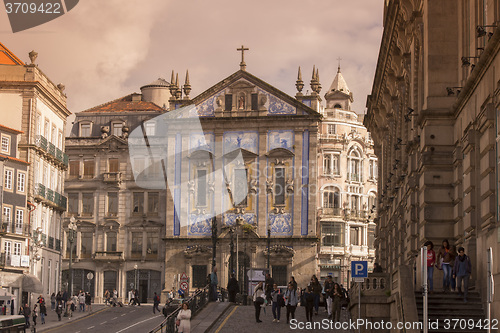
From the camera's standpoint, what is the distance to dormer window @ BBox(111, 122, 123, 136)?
3669 inches

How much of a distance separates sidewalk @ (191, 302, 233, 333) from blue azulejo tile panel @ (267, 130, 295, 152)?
38.9 m

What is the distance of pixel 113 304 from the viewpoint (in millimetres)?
71625

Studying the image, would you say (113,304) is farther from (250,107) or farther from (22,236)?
(250,107)

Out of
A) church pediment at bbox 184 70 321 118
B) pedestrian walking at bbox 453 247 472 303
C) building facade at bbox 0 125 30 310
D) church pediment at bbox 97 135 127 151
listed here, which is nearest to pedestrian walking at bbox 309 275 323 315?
pedestrian walking at bbox 453 247 472 303

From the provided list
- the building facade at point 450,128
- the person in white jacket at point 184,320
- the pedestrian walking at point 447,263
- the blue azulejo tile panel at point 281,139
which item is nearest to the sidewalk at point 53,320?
the building facade at point 450,128

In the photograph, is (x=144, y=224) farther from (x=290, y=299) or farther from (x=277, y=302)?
(x=290, y=299)

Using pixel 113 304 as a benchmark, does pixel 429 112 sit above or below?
above

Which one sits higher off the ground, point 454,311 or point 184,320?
point 454,311

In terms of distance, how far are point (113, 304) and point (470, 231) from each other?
46.7 metres

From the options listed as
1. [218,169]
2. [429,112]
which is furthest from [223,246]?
[429,112]

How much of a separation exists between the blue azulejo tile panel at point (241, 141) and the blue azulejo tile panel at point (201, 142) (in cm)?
116

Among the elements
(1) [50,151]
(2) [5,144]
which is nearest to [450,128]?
(2) [5,144]

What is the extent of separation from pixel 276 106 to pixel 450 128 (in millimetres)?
53869

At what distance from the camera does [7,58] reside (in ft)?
231
